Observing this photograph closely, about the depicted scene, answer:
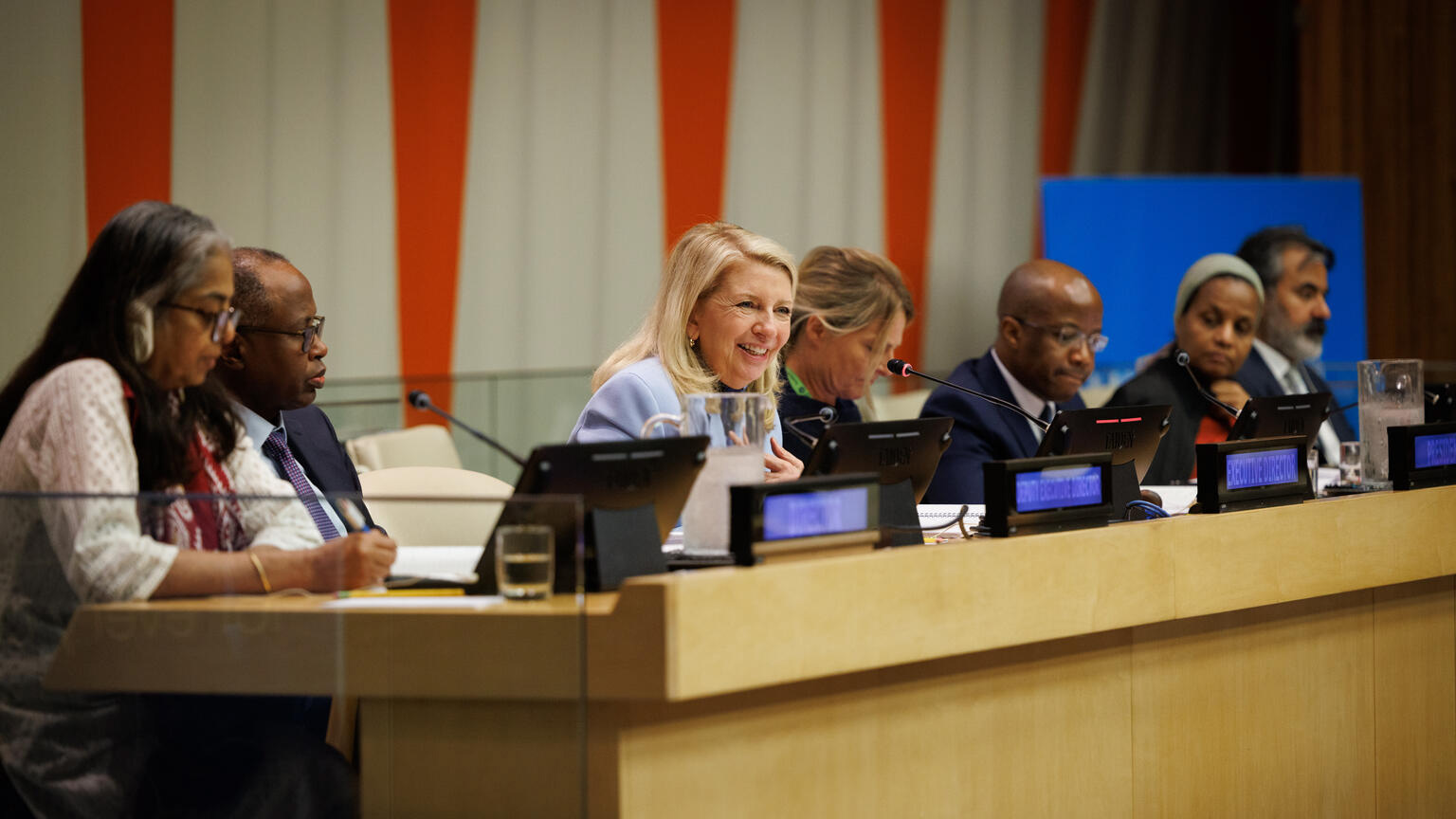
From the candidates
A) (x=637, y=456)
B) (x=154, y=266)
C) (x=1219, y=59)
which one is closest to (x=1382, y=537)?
(x=637, y=456)

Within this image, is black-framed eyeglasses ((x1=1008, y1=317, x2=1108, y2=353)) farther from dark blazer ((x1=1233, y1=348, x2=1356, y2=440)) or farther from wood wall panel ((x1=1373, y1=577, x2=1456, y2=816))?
wood wall panel ((x1=1373, y1=577, x2=1456, y2=816))

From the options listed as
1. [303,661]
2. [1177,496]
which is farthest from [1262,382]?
[303,661]

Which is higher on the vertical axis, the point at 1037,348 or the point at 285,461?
the point at 1037,348

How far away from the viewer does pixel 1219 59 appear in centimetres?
726

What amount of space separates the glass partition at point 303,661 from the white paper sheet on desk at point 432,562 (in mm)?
36

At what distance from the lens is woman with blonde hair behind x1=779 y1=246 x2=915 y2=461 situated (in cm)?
351

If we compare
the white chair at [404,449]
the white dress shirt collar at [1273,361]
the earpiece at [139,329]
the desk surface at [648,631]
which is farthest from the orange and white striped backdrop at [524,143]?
the desk surface at [648,631]

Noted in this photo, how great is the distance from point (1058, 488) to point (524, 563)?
84cm

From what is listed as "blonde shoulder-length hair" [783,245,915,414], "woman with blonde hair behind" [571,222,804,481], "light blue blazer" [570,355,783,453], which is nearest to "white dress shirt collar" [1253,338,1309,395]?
"blonde shoulder-length hair" [783,245,915,414]

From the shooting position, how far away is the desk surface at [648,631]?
5.14 feet

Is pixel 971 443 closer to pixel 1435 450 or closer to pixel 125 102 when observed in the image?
pixel 1435 450

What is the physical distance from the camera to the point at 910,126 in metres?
6.60

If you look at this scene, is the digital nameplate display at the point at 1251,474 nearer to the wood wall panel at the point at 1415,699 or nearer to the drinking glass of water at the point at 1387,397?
the wood wall panel at the point at 1415,699

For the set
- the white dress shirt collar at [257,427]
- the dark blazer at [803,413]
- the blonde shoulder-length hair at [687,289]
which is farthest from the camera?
the dark blazer at [803,413]
